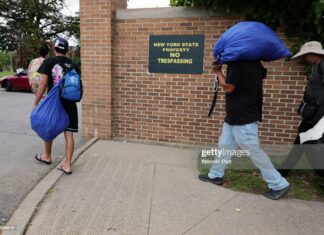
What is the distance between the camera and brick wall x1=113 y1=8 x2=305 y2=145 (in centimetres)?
470

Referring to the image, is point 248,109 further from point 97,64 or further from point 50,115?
point 97,64

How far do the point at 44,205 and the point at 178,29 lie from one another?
10.6 feet

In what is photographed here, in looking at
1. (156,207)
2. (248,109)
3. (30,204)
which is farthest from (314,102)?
Result: (30,204)

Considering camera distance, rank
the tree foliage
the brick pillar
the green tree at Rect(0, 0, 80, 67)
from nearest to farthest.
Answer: the tree foliage < the brick pillar < the green tree at Rect(0, 0, 80, 67)

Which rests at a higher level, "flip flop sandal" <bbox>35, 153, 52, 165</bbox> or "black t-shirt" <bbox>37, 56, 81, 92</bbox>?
"black t-shirt" <bbox>37, 56, 81, 92</bbox>

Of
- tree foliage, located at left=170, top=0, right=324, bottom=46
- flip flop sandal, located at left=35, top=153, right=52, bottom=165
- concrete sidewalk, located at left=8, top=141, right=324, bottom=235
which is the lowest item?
concrete sidewalk, located at left=8, top=141, right=324, bottom=235

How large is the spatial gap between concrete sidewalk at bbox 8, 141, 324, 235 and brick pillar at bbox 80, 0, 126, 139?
1277 mm

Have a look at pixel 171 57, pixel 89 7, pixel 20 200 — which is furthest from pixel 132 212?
pixel 89 7

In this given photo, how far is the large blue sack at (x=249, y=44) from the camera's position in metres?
3.22

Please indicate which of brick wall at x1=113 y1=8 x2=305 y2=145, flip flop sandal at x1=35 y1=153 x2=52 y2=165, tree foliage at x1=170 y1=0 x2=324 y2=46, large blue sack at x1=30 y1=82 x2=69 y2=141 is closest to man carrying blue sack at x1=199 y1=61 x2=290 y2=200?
tree foliage at x1=170 y1=0 x2=324 y2=46

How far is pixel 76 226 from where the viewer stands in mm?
2885

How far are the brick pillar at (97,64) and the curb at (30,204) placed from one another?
1.45m

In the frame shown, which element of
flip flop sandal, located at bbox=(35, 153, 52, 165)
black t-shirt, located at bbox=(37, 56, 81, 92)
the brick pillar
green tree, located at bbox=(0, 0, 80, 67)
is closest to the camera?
black t-shirt, located at bbox=(37, 56, 81, 92)

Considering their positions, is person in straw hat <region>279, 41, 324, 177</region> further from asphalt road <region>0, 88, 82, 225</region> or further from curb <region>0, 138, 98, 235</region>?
asphalt road <region>0, 88, 82, 225</region>
